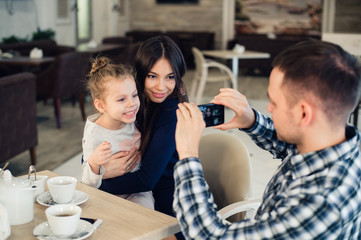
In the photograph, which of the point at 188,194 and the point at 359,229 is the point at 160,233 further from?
the point at 359,229

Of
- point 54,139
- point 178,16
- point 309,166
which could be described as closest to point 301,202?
point 309,166

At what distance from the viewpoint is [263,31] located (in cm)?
1045

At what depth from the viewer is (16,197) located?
1.14 m

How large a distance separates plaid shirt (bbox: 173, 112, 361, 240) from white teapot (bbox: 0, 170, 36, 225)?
401 millimetres

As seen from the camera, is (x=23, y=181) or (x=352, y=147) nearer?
(x=352, y=147)

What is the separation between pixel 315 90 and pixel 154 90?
0.88 m

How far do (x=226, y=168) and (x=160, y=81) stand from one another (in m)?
0.42

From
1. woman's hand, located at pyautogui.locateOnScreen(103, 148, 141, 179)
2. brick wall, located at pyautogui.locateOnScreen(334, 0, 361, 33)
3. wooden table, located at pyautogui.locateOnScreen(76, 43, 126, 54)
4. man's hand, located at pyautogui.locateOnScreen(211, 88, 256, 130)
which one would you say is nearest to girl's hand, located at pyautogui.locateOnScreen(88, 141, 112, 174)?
woman's hand, located at pyautogui.locateOnScreen(103, 148, 141, 179)

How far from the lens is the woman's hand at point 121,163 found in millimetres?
1558

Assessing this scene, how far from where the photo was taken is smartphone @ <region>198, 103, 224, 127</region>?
4.35 ft

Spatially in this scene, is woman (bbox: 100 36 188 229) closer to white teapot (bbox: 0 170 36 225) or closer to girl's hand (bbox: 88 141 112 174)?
girl's hand (bbox: 88 141 112 174)

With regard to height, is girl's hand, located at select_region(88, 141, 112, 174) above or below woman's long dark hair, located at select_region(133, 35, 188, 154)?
below

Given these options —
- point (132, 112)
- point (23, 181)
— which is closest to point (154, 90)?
point (132, 112)

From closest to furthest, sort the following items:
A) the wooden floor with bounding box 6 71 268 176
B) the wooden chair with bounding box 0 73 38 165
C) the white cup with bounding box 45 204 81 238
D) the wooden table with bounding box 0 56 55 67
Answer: the white cup with bounding box 45 204 81 238
the wooden chair with bounding box 0 73 38 165
the wooden floor with bounding box 6 71 268 176
the wooden table with bounding box 0 56 55 67
